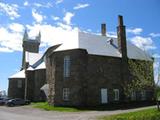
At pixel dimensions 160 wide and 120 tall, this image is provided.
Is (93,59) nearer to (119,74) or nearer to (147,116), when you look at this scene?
(119,74)

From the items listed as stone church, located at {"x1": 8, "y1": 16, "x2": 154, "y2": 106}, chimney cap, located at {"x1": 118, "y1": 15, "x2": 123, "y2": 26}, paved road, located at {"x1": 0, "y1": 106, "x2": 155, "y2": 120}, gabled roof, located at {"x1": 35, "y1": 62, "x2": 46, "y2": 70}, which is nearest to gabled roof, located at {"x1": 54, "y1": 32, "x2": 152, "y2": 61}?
stone church, located at {"x1": 8, "y1": 16, "x2": 154, "y2": 106}

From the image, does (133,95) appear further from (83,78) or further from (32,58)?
(32,58)

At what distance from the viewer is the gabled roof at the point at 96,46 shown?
140ft

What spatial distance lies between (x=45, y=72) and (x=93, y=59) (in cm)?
1854

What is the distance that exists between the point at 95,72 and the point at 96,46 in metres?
4.74

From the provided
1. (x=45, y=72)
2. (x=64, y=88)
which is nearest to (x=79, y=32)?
(x=64, y=88)

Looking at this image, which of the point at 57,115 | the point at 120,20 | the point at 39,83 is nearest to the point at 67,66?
the point at 57,115

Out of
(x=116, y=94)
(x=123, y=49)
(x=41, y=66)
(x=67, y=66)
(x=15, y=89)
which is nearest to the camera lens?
(x=67, y=66)

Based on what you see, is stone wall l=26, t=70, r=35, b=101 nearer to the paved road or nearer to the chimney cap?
the chimney cap

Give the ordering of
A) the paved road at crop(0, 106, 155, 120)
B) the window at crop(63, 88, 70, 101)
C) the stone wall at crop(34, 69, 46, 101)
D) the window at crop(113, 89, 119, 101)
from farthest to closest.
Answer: the stone wall at crop(34, 69, 46, 101), the window at crop(113, 89, 119, 101), the window at crop(63, 88, 70, 101), the paved road at crop(0, 106, 155, 120)

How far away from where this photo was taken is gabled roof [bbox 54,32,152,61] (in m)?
42.7

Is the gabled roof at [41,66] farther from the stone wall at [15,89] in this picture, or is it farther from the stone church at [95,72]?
the stone church at [95,72]

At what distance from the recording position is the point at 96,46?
44844 millimetres

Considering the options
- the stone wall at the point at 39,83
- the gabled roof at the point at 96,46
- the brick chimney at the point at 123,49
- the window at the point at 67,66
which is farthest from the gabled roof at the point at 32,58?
the brick chimney at the point at 123,49
